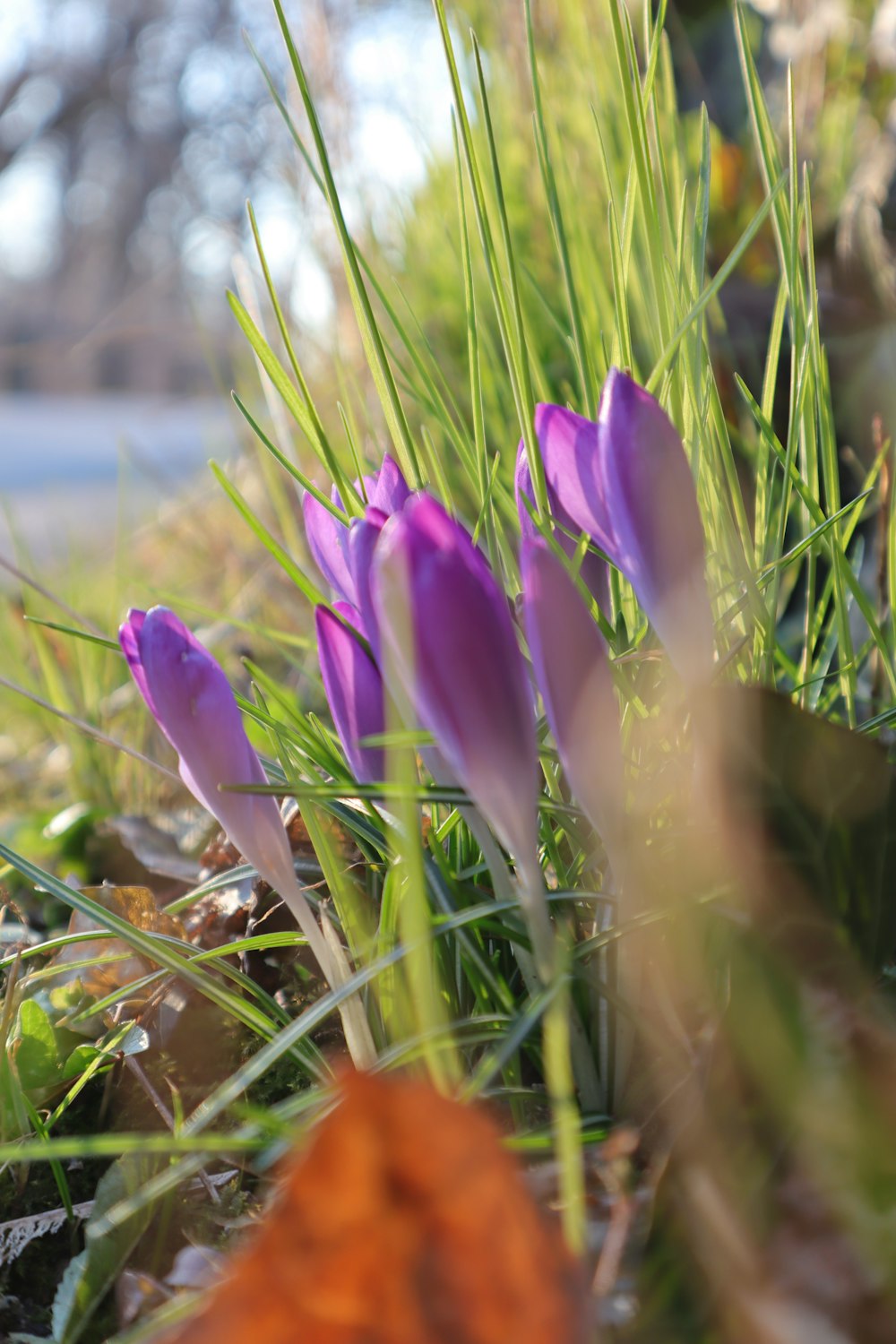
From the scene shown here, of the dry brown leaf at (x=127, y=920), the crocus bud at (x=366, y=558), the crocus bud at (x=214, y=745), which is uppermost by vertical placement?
the crocus bud at (x=366, y=558)

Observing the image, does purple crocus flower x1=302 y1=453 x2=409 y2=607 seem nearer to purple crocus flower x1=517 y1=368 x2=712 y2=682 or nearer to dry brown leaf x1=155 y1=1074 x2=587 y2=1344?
purple crocus flower x1=517 y1=368 x2=712 y2=682

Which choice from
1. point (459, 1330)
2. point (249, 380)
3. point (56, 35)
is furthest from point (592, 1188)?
point (56, 35)

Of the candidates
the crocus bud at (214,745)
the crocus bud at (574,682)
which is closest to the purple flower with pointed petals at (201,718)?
the crocus bud at (214,745)

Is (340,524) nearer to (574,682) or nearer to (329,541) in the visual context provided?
(329,541)

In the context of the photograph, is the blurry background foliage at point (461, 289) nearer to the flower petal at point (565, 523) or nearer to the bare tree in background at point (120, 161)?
the flower petal at point (565, 523)

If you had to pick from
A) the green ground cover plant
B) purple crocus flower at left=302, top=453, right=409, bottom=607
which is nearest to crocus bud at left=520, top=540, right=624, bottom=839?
the green ground cover plant

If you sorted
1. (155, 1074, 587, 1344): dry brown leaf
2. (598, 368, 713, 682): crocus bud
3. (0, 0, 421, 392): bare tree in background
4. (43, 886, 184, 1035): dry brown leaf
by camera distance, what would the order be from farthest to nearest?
1. (0, 0, 421, 392): bare tree in background
2. (43, 886, 184, 1035): dry brown leaf
3. (598, 368, 713, 682): crocus bud
4. (155, 1074, 587, 1344): dry brown leaf
